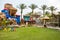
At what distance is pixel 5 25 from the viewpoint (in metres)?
12.0

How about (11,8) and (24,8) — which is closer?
(11,8)

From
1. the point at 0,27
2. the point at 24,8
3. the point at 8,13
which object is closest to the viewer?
the point at 0,27

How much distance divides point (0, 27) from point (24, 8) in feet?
46.4

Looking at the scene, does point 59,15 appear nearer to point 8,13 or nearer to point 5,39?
point 8,13

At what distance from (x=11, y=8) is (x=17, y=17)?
1.78 metres

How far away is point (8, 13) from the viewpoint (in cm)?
1889

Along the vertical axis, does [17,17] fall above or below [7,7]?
below

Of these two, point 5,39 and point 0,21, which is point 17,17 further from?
point 5,39

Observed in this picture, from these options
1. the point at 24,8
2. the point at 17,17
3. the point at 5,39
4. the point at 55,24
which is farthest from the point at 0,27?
the point at 24,8

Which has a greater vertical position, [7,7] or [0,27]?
[7,7]

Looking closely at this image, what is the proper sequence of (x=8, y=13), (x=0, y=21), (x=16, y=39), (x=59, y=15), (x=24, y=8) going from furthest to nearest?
(x=24, y=8), (x=8, y=13), (x=59, y=15), (x=0, y=21), (x=16, y=39)

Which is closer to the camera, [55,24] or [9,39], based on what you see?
[9,39]

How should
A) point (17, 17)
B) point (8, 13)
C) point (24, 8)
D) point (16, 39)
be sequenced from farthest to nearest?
point (24, 8) < point (17, 17) < point (8, 13) < point (16, 39)

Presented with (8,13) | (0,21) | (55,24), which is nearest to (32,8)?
(8,13)
